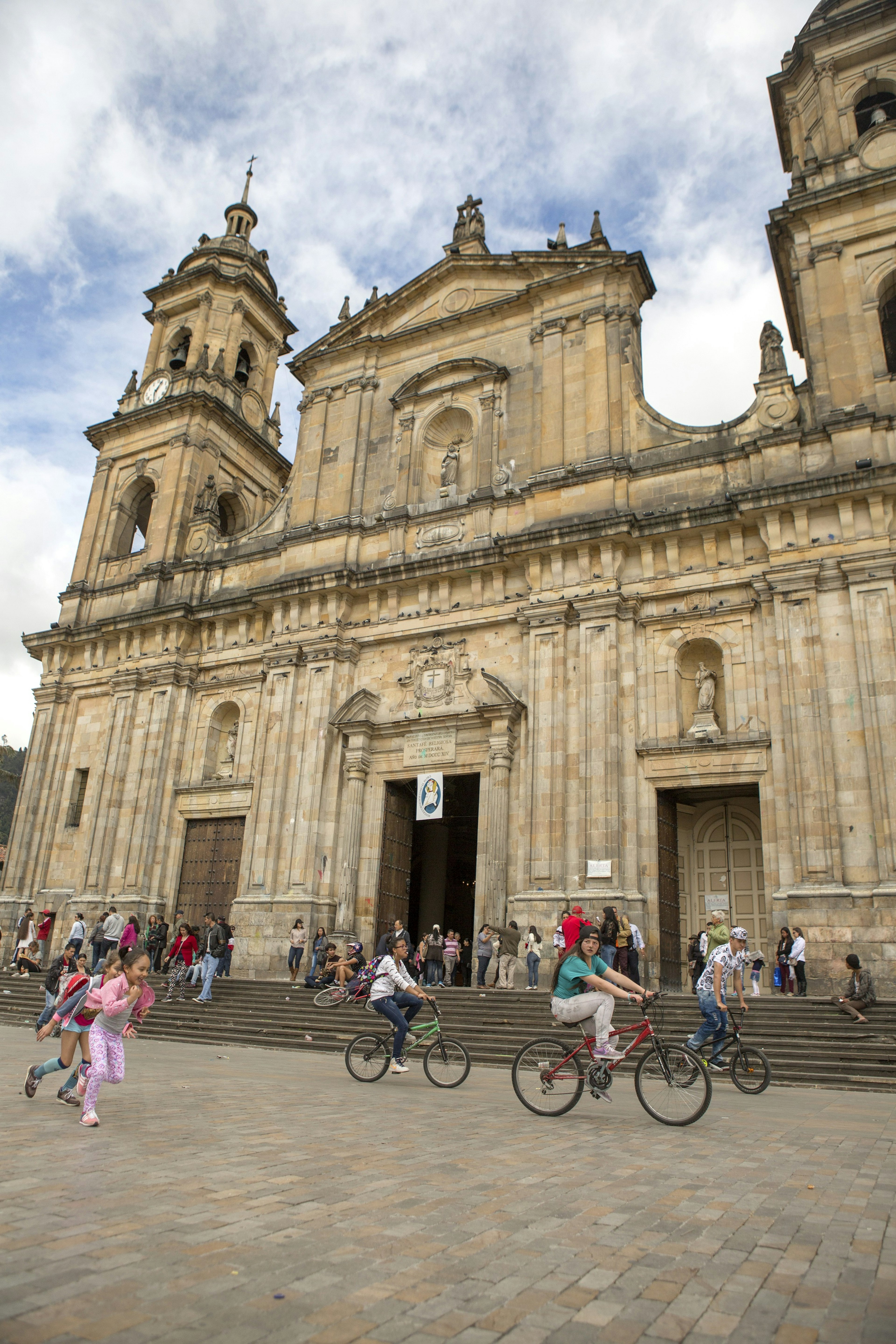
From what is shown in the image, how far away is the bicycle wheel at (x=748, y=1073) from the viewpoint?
33.6ft

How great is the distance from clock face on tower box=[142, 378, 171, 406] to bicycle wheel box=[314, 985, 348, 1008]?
22.4m

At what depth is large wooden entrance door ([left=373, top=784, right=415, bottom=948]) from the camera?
2217 cm

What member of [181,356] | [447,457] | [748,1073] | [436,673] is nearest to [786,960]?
[748,1073]

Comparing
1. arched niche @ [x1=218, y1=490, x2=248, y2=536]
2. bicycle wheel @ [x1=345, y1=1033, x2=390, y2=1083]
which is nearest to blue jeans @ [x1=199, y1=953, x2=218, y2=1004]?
bicycle wheel @ [x1=345, y1=1033, x2=390, y2=1083]

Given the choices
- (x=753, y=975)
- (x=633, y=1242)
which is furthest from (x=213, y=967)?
(x=633, y=1242)

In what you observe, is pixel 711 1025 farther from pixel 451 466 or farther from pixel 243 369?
pixel 243 369

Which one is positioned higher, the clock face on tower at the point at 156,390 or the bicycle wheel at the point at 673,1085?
the clock face on tower at the point at 156,390

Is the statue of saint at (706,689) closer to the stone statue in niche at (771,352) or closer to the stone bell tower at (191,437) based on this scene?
the stone statue in niche at (771,352)

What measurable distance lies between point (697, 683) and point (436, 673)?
249 inches

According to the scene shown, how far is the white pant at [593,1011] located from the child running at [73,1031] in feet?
13.0

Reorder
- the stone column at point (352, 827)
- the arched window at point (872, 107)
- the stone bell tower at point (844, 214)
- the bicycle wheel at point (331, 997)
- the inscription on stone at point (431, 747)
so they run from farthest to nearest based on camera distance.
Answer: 1. the arched window at point (872, 107)
2. the inscription on stone at point (431, 747)
3. the stone column at point (352, 827)
4. the stone bell tower at point (844, 214)
5. the bicycle wheel at point (331, 997)

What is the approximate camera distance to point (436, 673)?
22.8 metres

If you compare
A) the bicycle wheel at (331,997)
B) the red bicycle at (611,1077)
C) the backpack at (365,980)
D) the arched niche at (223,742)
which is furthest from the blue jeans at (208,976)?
the red bicycle at (611,1077)

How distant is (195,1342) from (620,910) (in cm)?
1559
